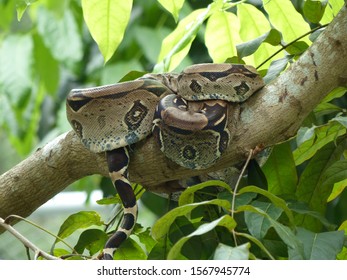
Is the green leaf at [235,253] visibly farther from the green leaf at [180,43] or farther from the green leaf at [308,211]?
the green leaf at [180,43]

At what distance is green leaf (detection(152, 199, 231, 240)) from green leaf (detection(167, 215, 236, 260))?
0.04m

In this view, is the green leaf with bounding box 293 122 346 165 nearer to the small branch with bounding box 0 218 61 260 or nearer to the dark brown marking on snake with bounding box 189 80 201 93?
the dark brown marking on snake with bounding box 189 80 201 93

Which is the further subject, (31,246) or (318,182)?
(318,182)

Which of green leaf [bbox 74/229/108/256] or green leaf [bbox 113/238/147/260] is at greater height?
green leaf [bbox 74/229/108/256]

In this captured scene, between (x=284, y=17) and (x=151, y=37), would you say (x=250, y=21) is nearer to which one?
(x=284, y=17)

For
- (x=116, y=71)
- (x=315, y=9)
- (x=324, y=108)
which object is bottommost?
(x=116, y=71)

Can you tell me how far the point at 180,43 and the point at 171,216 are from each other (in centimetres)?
59

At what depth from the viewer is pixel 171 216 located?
1.17 meters

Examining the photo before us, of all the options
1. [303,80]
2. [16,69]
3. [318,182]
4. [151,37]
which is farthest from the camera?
[151,37]

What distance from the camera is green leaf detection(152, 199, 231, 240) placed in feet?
3.71

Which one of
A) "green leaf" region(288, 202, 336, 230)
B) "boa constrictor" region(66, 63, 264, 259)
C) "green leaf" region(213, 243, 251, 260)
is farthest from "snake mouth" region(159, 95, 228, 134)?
"green leaf" region(213, 243, 251, 260)

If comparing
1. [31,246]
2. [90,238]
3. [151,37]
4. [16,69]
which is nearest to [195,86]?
[90,238]

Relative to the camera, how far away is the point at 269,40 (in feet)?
5.15
